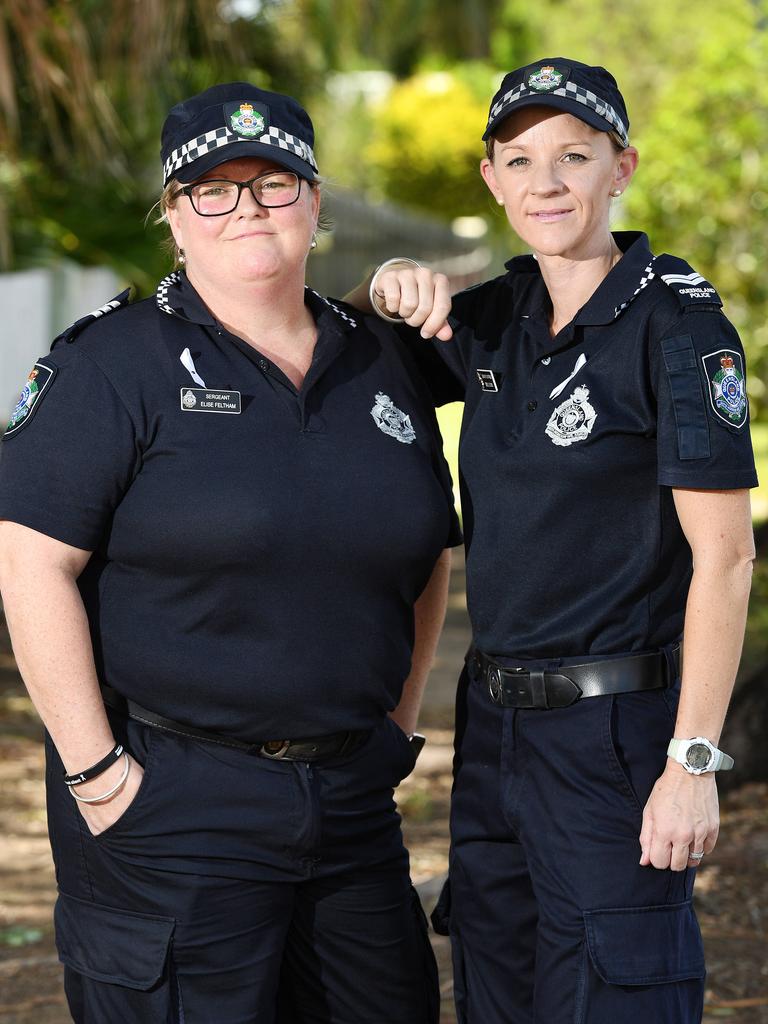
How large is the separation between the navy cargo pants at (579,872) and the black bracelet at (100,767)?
26.4 inches

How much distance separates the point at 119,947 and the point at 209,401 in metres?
0.98

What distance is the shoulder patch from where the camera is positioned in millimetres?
2527

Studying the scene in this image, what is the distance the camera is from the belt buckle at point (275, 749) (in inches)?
103

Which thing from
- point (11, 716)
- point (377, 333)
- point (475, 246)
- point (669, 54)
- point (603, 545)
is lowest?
point (11, 716)

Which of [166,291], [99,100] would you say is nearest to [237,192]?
[166,291]

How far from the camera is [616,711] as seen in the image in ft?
8.42

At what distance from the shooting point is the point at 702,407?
7.93 feet

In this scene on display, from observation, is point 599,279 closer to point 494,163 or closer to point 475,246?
point 494,163

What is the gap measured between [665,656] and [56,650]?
3.51 feet

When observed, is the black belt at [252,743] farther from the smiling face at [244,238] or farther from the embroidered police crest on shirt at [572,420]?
the smiling face at [244,238]

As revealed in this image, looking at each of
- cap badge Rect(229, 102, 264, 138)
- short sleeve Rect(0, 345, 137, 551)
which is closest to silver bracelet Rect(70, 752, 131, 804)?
short sleeve Rect(0, 345, 137, 551)

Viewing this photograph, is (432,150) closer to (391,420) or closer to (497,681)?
(391,420)

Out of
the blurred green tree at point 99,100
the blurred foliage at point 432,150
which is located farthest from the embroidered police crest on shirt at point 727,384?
the blurred foliage at point 432,150

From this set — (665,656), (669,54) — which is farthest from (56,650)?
(669,54)
